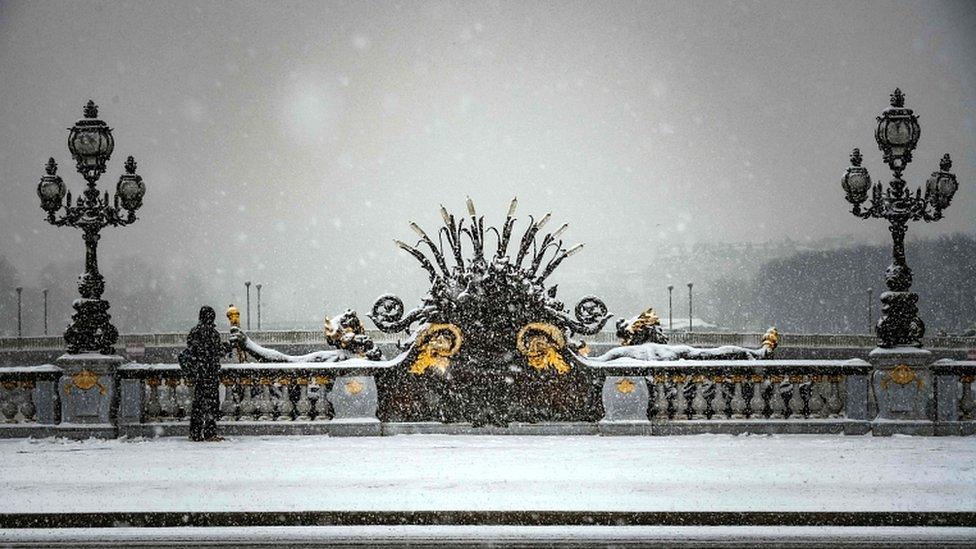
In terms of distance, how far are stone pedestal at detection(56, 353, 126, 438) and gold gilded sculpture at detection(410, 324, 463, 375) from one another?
450 centimetres

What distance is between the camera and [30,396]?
59.7 feet

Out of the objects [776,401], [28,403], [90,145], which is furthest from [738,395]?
→ [28,403]

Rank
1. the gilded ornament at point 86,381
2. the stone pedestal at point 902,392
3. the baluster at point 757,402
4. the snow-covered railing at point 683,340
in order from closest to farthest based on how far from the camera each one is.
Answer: the stone pedestal at point 902,392 → the baluster at point 757,402 → the gilded ornament at point 86,381 → the snow-covered railing at point 683,340

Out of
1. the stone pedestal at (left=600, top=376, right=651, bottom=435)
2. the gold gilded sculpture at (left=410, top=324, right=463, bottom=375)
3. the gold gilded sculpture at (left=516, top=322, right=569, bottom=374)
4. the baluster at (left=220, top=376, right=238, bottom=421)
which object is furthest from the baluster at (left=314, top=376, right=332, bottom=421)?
the stone pedestal at (left=600, top=376, right=651, bottom=435)

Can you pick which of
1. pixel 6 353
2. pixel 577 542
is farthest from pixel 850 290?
pixel 577 542

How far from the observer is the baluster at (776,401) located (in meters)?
17.7

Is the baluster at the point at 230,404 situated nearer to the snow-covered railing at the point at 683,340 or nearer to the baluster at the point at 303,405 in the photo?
the baluster at the point at 303,405

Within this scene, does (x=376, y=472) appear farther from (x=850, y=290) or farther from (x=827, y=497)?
(x=850, y=290)

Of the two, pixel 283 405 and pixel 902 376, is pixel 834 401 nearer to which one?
pixel 902 376

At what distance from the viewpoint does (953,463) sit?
14406 mm

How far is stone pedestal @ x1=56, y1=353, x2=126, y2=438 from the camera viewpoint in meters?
17.8

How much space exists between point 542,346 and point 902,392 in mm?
5210

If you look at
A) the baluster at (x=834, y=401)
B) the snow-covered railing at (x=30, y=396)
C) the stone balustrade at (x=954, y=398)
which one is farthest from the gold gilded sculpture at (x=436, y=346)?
the stone balustrade at (x=954, y=398)

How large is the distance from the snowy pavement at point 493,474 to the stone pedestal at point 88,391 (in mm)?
488
